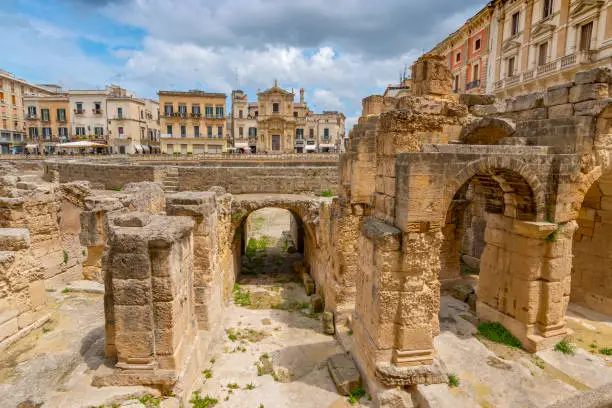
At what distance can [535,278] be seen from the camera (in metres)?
6.65

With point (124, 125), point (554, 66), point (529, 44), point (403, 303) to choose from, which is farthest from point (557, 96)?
point (124, 125)

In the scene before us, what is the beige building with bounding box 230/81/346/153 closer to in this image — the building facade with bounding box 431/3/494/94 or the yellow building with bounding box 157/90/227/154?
the yellow building with bounding box 157/90/227/154

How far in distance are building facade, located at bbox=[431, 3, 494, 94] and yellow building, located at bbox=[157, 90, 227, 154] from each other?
25.3 metres

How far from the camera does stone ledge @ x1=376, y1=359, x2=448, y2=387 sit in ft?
18.9

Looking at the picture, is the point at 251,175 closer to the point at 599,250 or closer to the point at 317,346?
the point at 317,346

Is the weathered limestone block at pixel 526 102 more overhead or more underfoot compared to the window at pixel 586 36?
more underfoot

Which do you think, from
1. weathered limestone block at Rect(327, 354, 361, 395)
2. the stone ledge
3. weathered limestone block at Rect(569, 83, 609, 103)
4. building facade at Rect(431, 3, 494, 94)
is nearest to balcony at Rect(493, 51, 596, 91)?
building facade at Rect(431, 3, 494, 94)

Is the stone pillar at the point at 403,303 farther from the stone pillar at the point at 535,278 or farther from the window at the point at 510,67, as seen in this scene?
the window at the point at 510,67

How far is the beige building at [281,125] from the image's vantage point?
43844 millimetres

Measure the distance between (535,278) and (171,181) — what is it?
1360cm

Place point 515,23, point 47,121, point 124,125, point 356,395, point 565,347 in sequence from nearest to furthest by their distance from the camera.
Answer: point 356,395 < point 565,347 < point 515,23 < point 124,125 < point 47,121

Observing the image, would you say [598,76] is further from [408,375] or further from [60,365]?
[60,365]

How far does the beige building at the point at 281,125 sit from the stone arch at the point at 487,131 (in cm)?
3441

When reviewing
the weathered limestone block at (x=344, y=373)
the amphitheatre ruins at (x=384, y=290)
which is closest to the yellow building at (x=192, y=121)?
the amphitheatre ruins at (x=384, y=290)
